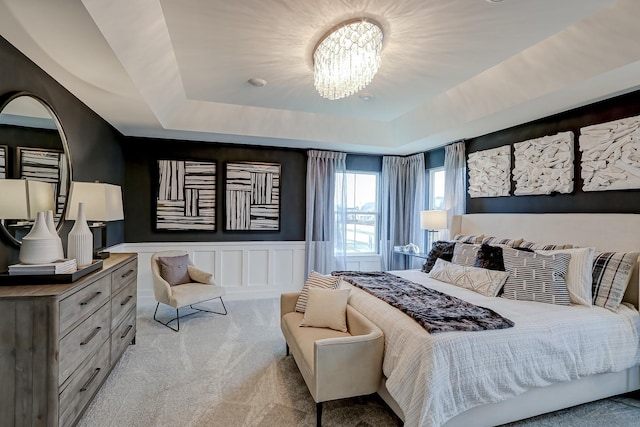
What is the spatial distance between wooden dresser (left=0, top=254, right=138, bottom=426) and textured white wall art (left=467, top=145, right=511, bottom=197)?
166 inches

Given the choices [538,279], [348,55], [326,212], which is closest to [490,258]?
[538,279]

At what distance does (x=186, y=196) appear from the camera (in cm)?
469

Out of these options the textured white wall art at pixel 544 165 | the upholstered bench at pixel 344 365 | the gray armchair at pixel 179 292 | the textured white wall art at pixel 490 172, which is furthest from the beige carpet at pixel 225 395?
the textured white wall art at pixel 490 172

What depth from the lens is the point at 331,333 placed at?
2.42 metres

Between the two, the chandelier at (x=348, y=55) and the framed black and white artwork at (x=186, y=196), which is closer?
the chandelier at (x=348, y=55)

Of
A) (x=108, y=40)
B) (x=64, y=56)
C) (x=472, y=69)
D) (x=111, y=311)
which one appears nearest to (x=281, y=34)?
(x=108, y=40)

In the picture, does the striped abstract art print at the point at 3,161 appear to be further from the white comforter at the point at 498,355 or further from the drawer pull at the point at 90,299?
the white comforter at the point at 498,355

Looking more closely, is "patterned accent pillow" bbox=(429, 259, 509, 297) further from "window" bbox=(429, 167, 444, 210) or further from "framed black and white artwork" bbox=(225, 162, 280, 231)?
"framed black and white artwork" bbox=(225, 162, 280, 231)

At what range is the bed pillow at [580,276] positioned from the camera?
2.47 metres

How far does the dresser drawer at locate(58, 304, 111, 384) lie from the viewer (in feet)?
5.77

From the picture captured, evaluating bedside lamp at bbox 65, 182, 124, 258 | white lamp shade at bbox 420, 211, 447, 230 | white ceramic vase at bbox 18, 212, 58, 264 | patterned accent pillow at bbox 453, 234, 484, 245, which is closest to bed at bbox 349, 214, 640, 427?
patterned accent pillow at bbox 453, 234, 484, 245

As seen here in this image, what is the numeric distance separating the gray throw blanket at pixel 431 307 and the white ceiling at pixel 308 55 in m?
2.01

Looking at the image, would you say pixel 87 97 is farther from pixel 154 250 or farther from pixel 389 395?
pixel 389 395

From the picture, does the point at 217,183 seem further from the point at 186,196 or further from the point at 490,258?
the point at 490,258
